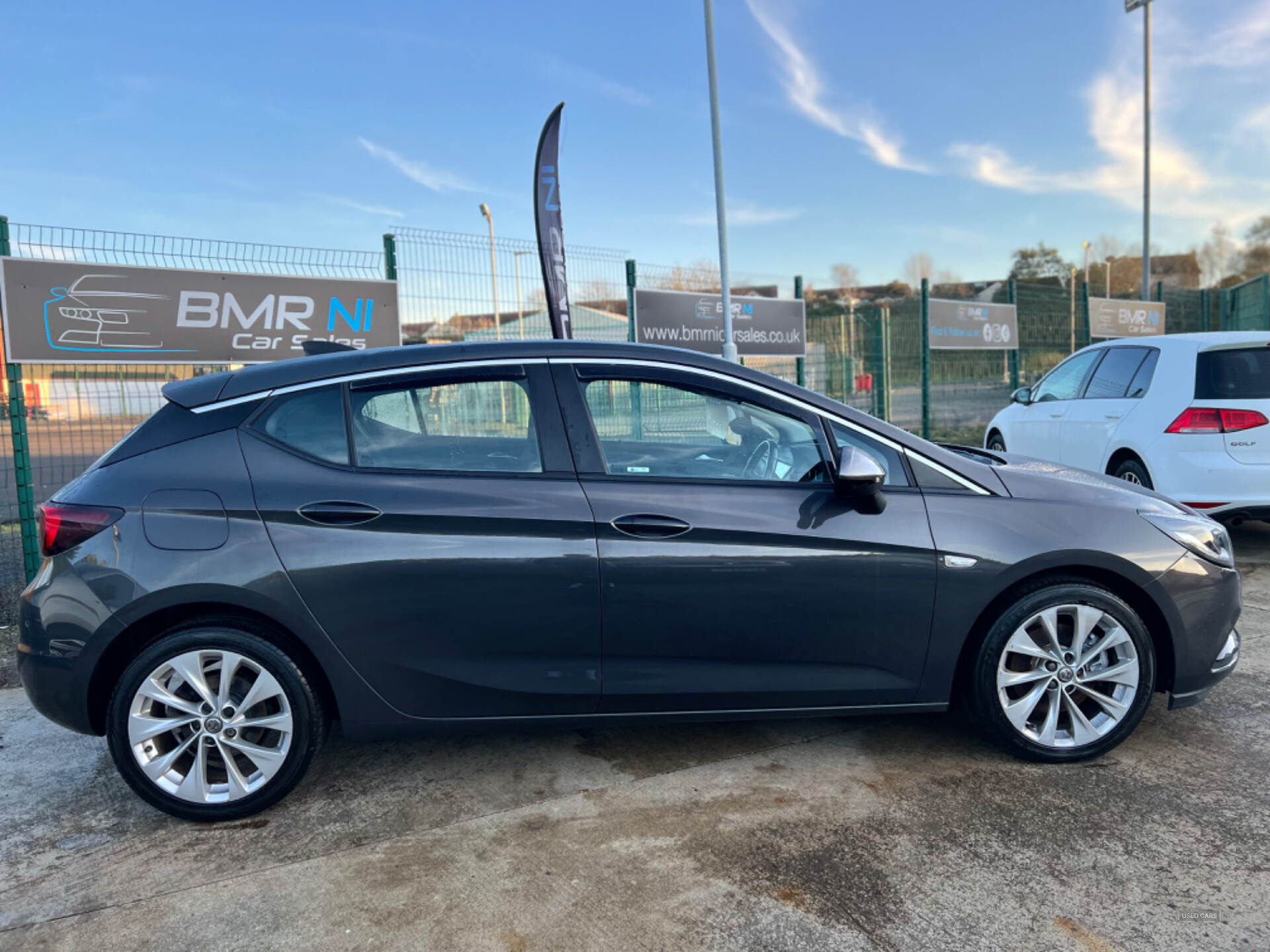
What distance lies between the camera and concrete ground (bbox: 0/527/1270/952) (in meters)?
2.30

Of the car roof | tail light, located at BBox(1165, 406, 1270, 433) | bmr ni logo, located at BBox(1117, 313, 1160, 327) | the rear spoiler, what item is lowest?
tail light, located at BBox(1165, 406, 1270, 433)

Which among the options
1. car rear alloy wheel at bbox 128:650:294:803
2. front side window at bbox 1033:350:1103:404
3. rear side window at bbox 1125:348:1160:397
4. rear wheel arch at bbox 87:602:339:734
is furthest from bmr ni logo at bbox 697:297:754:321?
car rear alloy wheel at bbox 128:650:294:803

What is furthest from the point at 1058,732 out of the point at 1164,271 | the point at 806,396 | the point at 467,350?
the point at 1164,271

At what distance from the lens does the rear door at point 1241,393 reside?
5.50m

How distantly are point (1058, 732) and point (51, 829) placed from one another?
358 centimetres

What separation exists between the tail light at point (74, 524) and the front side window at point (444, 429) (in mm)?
834

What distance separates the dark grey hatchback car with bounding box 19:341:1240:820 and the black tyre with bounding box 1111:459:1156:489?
3.15 meters

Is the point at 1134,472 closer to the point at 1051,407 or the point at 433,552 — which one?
the point at 1051,407

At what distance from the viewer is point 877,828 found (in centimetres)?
277

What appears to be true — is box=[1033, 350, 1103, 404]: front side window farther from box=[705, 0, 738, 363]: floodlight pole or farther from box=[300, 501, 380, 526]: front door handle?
box=[300, 501, 380, 526]: front door handle

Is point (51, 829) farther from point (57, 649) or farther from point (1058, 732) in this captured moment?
point (1058, 732)

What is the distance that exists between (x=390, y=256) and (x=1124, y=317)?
14.5m

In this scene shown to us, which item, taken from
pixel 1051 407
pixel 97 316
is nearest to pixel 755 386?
pixel 97 316

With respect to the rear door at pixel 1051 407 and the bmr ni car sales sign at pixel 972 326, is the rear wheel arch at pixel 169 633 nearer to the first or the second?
the rear door at pixel 1051 407
